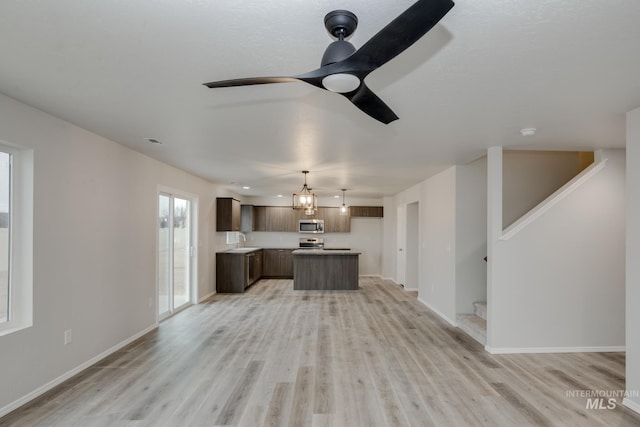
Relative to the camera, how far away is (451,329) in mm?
4789

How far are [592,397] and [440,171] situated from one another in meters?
3.57

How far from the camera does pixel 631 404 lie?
2.68m

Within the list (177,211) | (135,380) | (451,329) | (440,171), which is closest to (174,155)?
(177,211)

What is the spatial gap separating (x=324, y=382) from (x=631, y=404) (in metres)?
2.50

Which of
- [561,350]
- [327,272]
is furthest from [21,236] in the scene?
[327,272]

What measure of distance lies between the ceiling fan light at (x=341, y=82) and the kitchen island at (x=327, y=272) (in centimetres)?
648

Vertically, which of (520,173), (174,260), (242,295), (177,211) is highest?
(520,173)

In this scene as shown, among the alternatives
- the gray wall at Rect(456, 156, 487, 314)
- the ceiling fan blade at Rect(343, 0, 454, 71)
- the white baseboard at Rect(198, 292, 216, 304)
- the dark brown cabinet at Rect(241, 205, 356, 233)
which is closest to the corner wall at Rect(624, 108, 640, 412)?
the gray wall at Rect(456, 156, 487, 314)

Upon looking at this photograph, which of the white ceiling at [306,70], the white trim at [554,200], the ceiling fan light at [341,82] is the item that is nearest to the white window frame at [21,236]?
the white ceiling at [306,70]

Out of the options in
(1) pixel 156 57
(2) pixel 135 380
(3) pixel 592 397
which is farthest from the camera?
(2) pixel 135 380

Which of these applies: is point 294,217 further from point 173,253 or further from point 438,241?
point 438,241

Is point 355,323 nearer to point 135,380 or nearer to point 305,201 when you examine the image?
point 305,201

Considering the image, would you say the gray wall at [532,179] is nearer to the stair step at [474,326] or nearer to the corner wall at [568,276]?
the corner wall at [568,276]

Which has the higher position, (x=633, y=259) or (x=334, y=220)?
(x=334, y=220)
